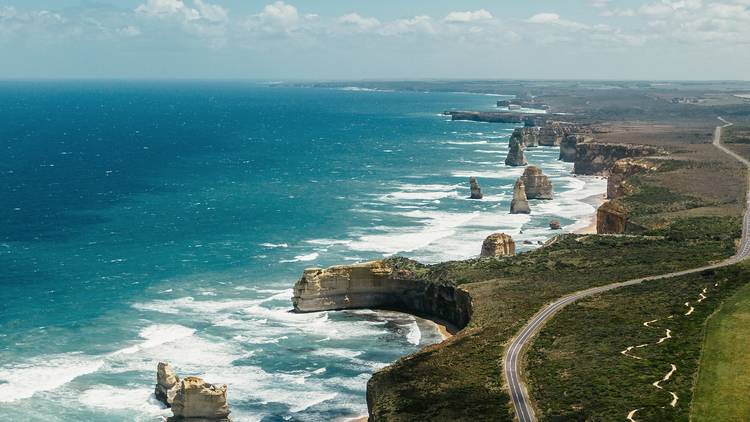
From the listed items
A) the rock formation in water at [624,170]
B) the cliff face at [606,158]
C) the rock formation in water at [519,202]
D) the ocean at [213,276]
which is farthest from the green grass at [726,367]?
the cliff face at [606,158]

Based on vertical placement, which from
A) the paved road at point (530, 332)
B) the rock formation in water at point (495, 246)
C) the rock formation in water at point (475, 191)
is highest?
the paved road at point (530, 332)

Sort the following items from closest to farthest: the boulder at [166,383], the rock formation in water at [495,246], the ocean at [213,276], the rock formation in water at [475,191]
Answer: the boulder at [166,383] → the ocean at [213,276] → the rock formation in water at [495,246] → the rock formation in water at [475,191]

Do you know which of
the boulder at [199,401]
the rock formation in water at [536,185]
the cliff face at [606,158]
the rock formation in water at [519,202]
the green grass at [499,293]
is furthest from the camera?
the cliff face at [606,158]

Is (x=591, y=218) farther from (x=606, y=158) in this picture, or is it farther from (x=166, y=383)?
(x=166, y=383)

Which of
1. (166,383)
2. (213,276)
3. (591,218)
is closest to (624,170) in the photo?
(591,218)

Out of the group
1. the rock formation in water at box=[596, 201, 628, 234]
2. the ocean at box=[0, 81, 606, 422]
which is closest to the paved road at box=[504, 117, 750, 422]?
the ocean at box=[0, 81, 606, 422]

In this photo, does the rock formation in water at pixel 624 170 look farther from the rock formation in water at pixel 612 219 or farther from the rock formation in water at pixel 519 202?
the rock formation in water at pixel 612 219

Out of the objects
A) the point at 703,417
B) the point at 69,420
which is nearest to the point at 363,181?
the point at 69,420

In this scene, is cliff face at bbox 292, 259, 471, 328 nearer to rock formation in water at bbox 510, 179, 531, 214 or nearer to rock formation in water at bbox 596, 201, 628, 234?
rock formation in water at bbox 596, 201, 628, 234
